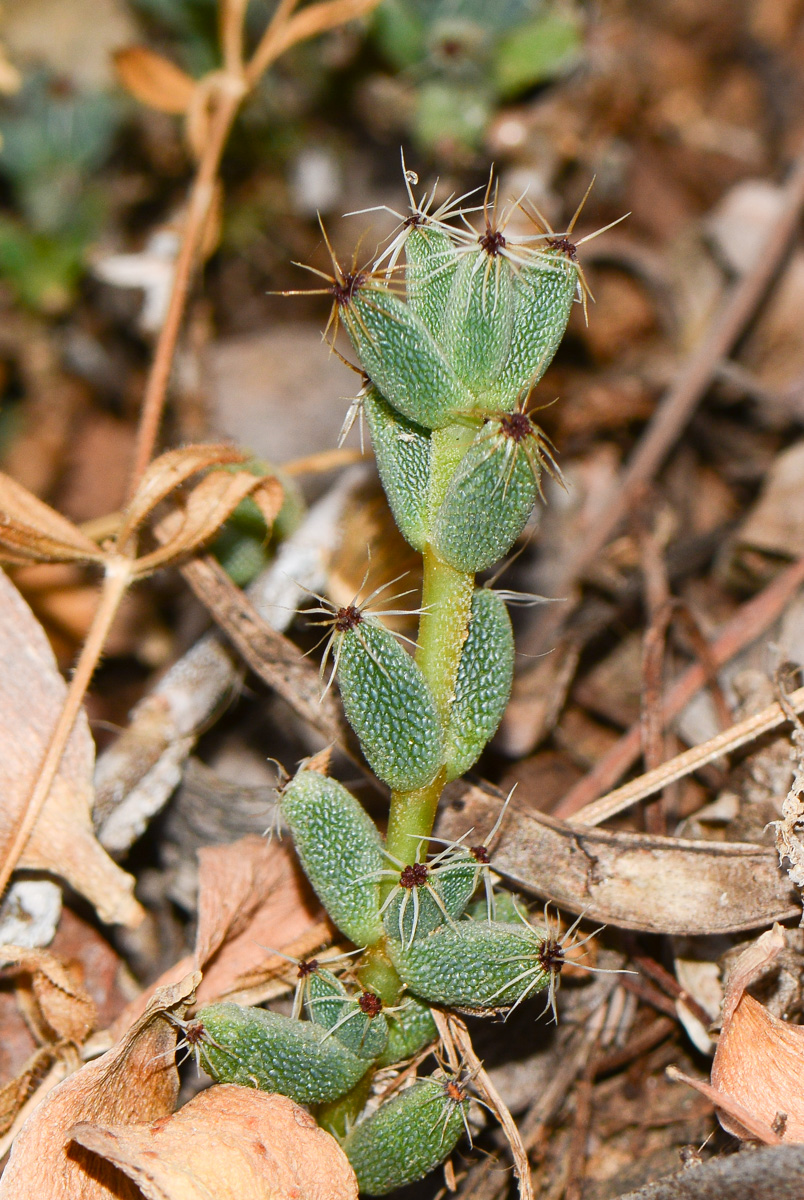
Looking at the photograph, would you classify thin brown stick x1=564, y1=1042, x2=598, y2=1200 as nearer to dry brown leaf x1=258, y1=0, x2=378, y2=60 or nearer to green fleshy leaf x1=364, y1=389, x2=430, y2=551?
green fleshy leaf x1=364, y1=389, x2=430, y2=551

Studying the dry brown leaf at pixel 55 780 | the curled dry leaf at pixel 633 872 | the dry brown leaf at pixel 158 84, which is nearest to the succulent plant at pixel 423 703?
the curled dry leaf at pixel 633 872

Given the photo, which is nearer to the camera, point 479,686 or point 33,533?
point 479,686

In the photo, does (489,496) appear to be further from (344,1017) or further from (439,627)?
(344,1017)

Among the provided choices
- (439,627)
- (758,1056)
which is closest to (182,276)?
(439,627)

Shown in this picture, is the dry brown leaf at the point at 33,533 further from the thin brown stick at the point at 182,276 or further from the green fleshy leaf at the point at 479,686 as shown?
the green fleshy leaf at the point at 479,686

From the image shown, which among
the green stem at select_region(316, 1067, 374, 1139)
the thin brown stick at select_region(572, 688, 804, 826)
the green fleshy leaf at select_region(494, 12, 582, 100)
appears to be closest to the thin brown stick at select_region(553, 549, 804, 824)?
the thin brown stick at select_region(572, 688, 804, 826)

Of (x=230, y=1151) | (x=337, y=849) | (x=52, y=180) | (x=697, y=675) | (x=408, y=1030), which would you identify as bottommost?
(x=697, y=675)
